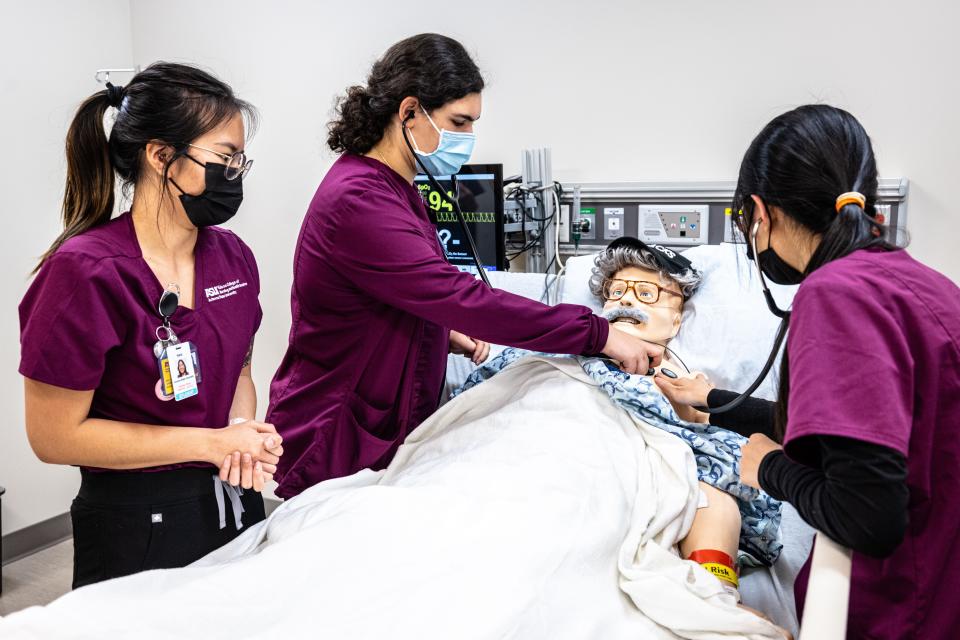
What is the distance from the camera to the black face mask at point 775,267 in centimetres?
107

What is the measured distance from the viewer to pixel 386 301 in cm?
145

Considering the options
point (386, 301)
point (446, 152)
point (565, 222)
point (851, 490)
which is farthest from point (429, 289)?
point (565, 222)

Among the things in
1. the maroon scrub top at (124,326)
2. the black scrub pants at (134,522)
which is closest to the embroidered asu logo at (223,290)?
the maroon scrub top at (124,326)

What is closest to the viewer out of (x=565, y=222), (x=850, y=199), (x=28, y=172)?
(x=850, y=199)

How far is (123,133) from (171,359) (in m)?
0.41

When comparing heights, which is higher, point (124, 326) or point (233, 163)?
point (233, 163)

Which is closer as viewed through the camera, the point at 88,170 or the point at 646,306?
the point at 88,170

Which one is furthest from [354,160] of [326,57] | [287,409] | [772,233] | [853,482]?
[326,57]

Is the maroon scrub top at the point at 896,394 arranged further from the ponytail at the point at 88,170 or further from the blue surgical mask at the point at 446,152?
the ponytail at the point at 88,170

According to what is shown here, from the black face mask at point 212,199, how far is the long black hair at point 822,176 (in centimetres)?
91

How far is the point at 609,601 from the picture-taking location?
1.10m

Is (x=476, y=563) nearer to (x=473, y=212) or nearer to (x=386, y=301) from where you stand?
(x=386, y=301)

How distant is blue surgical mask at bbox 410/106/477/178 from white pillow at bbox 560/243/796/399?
704 millimetres

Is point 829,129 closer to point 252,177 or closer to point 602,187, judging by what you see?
point 602,187
